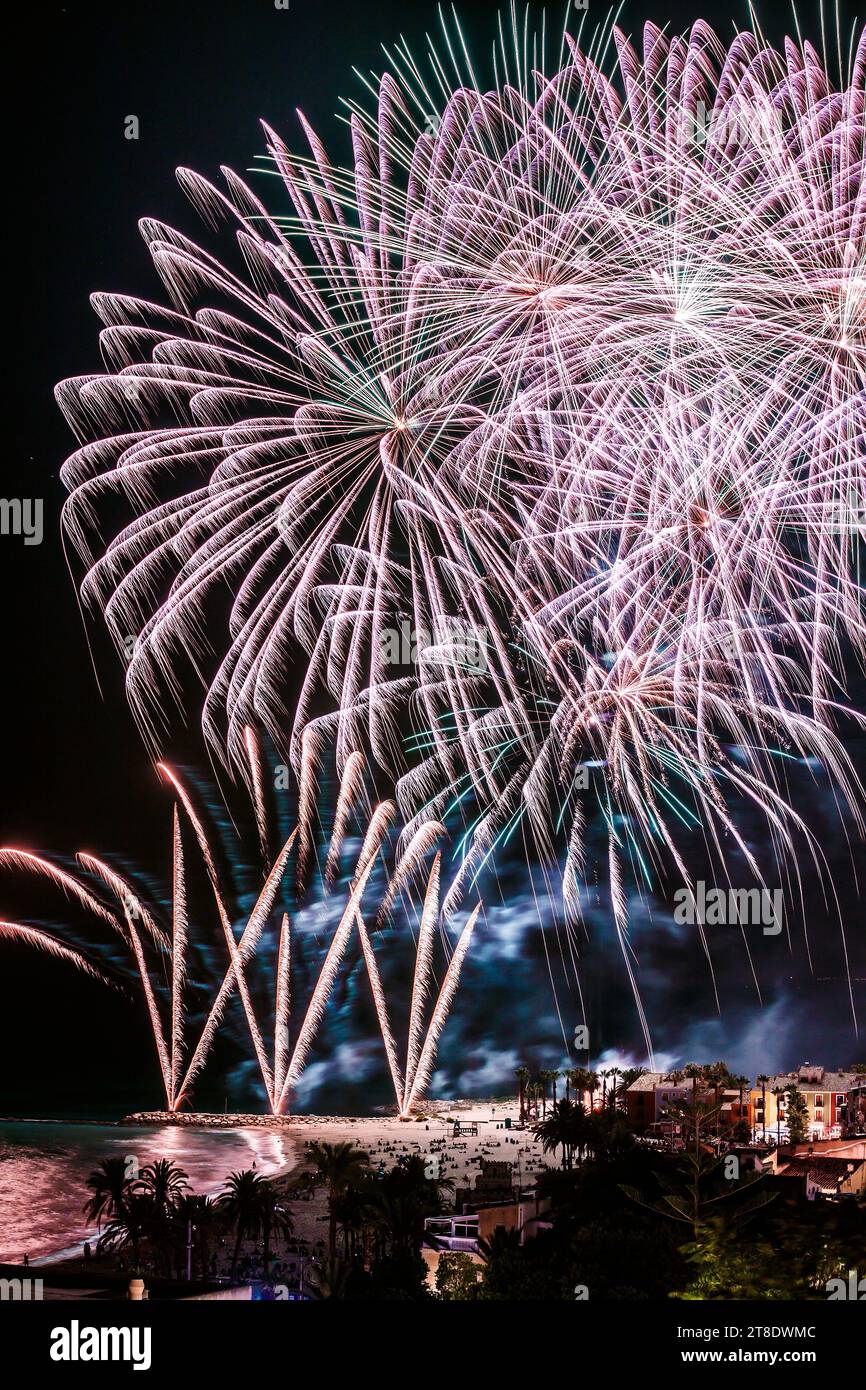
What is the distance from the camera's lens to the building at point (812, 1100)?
1748cm

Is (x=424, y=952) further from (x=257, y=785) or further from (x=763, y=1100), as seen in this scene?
(x=763, y=1100)

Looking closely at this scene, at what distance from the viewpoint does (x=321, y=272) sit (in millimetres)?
16422

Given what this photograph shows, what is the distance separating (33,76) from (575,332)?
Result: 6.82 m

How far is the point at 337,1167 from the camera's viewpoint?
16.8 m

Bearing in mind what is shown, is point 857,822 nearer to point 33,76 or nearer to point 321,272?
point 321,272

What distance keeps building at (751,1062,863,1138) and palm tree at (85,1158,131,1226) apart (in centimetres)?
735

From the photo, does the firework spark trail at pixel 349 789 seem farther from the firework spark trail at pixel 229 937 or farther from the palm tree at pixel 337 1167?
the palm tree at pixel 337 1167

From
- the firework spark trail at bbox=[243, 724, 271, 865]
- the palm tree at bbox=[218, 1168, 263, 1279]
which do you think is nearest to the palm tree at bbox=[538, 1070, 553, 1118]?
the palm tree at bbox=[218, 1168, 263, 1279]

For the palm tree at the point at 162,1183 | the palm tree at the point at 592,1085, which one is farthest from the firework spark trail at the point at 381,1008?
the palm tree at the point at 162,1183

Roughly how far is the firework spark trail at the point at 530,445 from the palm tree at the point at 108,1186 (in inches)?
147

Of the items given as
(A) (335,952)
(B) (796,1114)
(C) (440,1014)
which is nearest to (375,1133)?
(C) (440,1014)
